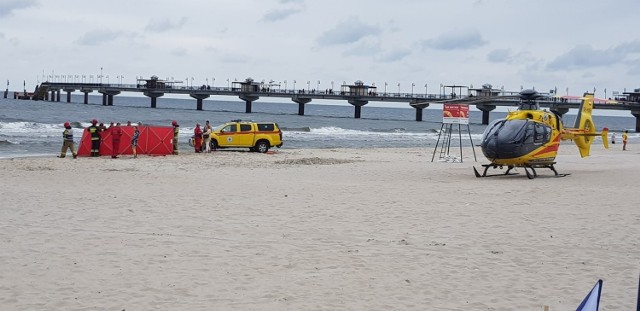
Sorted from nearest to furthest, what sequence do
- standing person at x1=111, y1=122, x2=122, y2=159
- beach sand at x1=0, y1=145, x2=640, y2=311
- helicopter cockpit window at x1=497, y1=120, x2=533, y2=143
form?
beach sand at x1=0, y1=145, x2=640, y2=311
helicopter cockpit window at x1=497, y1=120, x2=533, y2=143
standing person at x1=111, y1=122, x2=122, y2=159

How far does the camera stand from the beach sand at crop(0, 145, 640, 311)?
7.07 m

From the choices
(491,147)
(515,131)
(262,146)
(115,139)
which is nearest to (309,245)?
(491,147)

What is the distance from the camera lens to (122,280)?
7488 mm

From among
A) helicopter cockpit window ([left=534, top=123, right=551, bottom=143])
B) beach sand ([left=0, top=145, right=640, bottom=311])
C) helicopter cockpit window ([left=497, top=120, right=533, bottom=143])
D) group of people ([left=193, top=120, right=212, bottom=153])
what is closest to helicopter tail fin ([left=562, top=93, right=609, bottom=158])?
helicopter cockpit window ([left=534, top=123, right=551, bottom=143])

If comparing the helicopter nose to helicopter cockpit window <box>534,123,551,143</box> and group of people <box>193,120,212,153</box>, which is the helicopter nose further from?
group of people <box>193,120,212,153</box>

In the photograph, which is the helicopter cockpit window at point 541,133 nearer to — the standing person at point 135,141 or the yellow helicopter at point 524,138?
the yellow helicopter at point 524,138

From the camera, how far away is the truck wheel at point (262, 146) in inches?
1260

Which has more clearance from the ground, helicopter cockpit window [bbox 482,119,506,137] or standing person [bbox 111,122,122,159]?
helicopter cockpit window [bbox 482,119,506,137]

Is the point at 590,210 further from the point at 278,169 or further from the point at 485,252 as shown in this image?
the point at 278,169

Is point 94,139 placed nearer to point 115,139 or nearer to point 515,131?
point 115,139

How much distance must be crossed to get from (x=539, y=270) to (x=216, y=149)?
25.0 m

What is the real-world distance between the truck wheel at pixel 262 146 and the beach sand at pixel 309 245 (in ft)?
46.2

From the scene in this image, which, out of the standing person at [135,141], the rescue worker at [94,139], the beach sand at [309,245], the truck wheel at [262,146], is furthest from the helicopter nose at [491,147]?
the rescue worker at [94,139]

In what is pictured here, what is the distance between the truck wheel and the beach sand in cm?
1407
